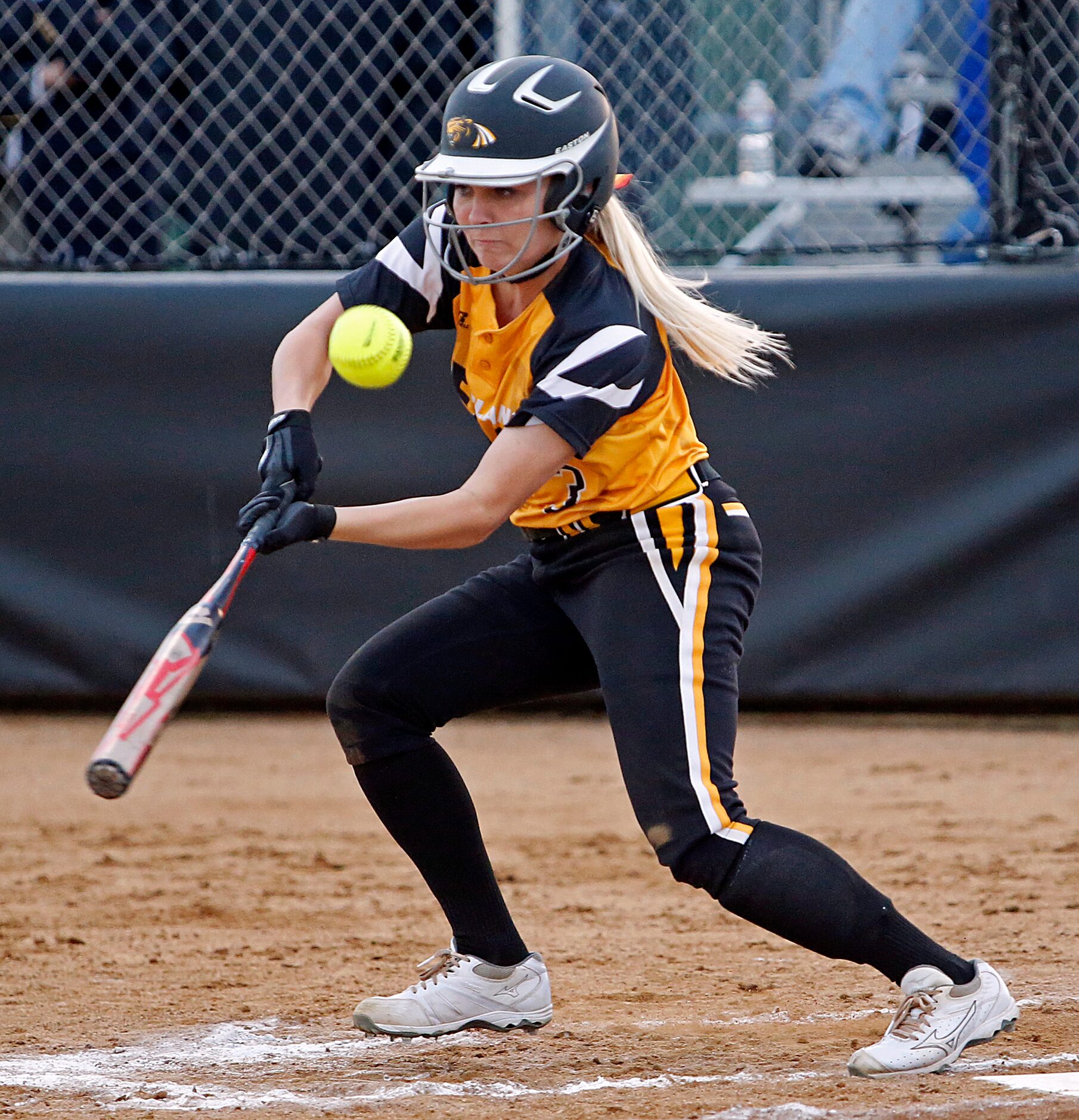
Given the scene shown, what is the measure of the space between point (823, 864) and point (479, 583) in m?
0.79

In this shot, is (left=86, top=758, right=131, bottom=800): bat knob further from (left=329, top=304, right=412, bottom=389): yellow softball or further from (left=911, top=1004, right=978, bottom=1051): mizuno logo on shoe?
(left=911, top=1004, right=978, bottom=1051): mizuno logo on shoe

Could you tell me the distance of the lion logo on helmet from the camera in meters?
2.55

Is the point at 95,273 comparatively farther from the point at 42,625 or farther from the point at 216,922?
the point at 216,922

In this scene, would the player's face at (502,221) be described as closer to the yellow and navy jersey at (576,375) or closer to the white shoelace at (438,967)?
the yellow and navy jersey at (576,375)

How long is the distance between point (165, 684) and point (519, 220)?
92 cm

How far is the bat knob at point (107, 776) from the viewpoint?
2.18m

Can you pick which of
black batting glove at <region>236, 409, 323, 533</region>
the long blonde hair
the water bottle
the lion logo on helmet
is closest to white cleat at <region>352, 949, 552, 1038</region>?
black batting glove at <region>236, 409, 323, 533</region>

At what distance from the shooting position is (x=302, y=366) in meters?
2.86

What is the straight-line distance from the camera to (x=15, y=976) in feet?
10.7

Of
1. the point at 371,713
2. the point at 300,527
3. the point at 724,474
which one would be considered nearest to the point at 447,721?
the point at 371,713

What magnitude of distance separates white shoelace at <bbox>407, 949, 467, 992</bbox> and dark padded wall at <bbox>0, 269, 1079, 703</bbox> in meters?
2.64

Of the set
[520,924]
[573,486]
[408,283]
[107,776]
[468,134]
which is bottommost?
[520,924]

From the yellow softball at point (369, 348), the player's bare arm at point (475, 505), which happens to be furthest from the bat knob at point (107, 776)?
the yellow softball at point (369, 348)

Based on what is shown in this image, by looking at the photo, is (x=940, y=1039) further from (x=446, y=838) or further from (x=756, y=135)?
(x=756, y=135)
